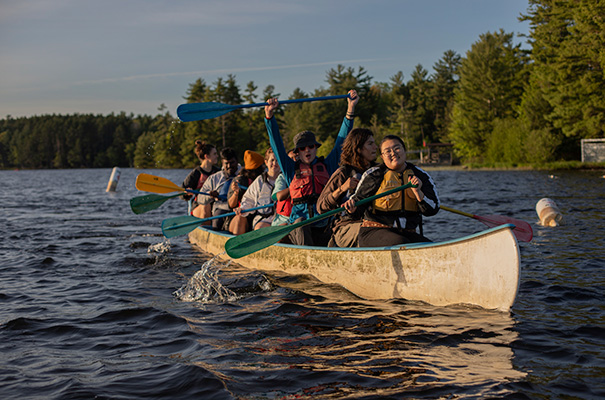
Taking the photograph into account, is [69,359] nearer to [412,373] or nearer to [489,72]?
[412,373]

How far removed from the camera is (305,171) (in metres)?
6.09

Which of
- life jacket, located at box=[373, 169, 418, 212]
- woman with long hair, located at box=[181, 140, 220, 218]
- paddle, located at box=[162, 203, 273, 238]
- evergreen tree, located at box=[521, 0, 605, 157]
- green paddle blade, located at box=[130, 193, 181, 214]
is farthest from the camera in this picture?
evergreen tree, located at box=[521, 0, 605, 157]

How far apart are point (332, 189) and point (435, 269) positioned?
1.31m

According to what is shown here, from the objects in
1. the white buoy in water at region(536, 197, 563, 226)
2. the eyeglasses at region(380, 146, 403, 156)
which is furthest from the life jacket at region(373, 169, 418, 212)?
the white buoy in water at region(536, 197, 563, 226)

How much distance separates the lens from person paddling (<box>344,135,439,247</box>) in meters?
4.74

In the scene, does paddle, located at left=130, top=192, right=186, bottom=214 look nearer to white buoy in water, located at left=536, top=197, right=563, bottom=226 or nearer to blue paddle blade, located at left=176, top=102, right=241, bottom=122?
blue paddle blade, located at left=176, top=102, right=241, bottom=122

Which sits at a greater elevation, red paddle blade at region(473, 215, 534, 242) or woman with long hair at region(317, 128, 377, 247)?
woman with long hair at region(317, 128, 377, 247)

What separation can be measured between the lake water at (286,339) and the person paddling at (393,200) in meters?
0.63

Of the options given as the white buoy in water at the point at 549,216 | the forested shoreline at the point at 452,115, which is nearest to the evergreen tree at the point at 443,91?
the forested shoreline at the point at 452,115

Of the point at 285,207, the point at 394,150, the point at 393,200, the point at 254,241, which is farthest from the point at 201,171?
the point at 394,150

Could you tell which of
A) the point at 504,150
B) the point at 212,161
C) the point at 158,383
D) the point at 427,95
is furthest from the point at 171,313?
the point at 427,95

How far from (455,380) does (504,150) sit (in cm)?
4363

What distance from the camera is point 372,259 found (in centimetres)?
507

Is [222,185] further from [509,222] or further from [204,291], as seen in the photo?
[509,222]
